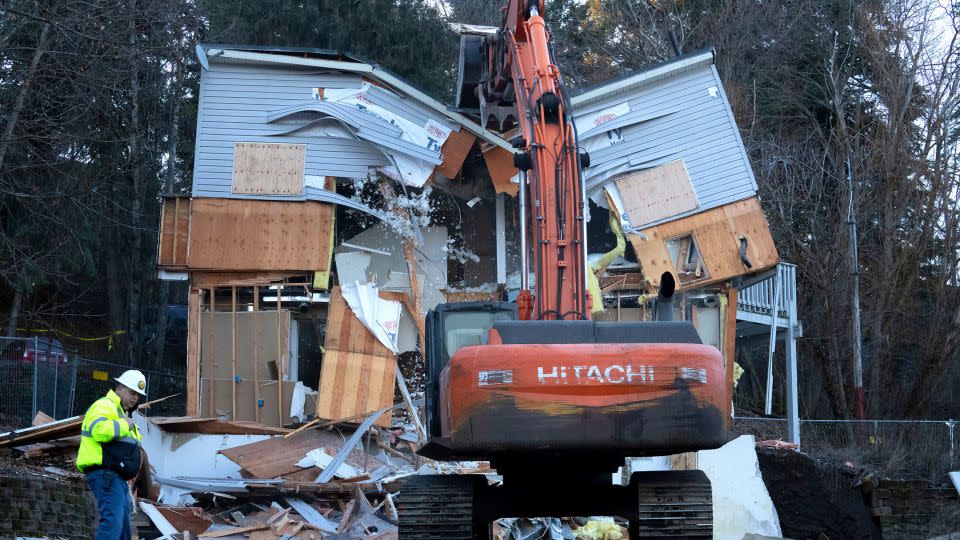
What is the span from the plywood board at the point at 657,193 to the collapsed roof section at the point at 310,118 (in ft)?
11.5

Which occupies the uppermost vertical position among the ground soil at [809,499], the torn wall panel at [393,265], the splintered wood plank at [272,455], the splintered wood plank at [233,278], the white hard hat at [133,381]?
the torn wall panel at [393,265]

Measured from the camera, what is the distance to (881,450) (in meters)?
23.4

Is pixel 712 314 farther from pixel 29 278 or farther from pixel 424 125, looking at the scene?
pixel 29 278

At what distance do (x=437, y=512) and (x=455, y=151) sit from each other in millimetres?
12310

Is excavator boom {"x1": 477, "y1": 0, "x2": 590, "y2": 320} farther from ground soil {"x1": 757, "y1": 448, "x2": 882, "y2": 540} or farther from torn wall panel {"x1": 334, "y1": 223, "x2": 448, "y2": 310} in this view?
torn wall panel {"x1": 334, "y1": 223, "x2": 448, "y2": 310}

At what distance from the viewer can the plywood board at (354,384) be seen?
1981 centimetres

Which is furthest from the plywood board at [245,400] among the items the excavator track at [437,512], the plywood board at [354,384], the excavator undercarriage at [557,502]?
the excavator track at [437,512]

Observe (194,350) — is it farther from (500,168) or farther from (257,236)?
(500,168)

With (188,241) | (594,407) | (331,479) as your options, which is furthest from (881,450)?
(594,407)

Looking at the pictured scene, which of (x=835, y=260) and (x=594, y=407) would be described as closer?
(x=594, y=407)

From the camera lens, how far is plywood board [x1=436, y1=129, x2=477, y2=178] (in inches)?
841

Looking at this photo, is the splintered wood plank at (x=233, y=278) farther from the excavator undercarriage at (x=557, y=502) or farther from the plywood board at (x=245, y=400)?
the excavator undercarriage at (x=557, y=502)

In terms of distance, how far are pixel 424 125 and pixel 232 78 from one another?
11.6ft

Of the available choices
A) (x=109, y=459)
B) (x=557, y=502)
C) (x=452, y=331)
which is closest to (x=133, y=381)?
(x=109, y=459)
